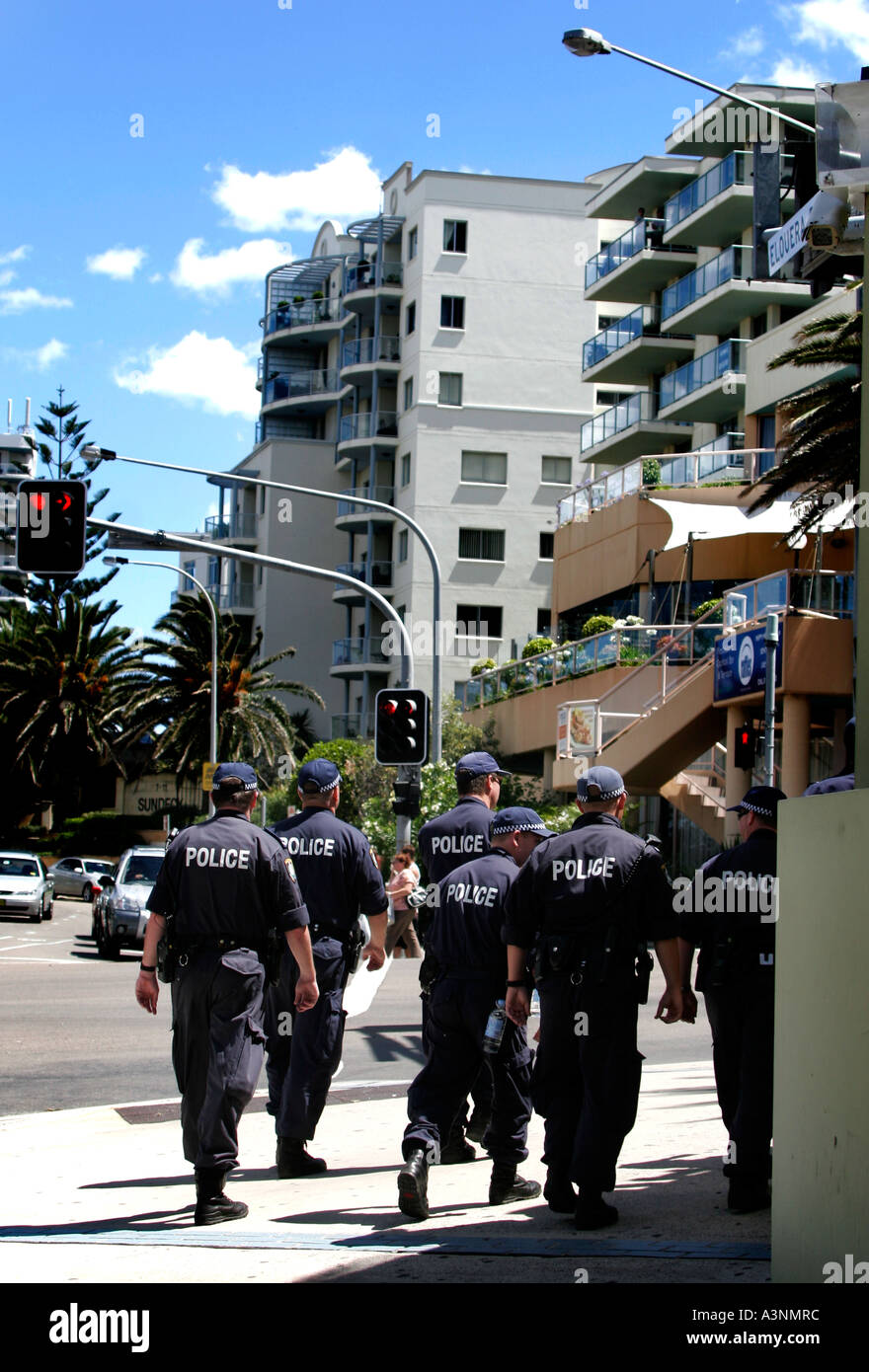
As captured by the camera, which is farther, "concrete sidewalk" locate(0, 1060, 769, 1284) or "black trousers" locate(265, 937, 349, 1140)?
"black trousers" locate(265, 937, 349, 1140)

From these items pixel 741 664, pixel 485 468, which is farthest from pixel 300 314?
pixel 741 664

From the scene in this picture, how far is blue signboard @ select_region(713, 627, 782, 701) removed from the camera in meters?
23.3

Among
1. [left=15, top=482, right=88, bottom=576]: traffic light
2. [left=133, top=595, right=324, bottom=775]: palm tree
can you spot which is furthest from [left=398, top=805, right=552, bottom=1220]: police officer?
[left=133, top=595, right=324, bottom=775]: palm tree

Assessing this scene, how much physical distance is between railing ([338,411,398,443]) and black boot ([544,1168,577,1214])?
187 feet

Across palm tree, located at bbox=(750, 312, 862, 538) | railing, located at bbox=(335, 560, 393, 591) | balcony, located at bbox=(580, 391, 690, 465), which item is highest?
balcony, located at bbox=(580, 391, 690, 465)

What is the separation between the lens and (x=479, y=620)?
5850 centimetres

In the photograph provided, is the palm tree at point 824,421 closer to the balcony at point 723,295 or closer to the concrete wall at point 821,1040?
the concrete wall at point 821,1040

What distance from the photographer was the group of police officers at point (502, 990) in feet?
21.4

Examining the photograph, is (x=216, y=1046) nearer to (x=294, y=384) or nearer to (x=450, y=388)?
(x=450, y=388)

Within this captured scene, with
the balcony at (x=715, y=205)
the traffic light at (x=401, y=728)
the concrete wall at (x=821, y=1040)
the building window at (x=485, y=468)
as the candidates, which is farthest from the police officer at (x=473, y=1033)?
the building window at (x=485, y=468)

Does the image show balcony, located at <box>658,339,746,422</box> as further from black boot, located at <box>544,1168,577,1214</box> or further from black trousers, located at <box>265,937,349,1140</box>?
black boot, located at <box>544,1168,577,1214</box>

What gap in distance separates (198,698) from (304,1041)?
45.4 meters

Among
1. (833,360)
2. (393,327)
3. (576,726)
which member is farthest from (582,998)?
(393,327)

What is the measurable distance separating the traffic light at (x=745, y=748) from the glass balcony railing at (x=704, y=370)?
19816mm
